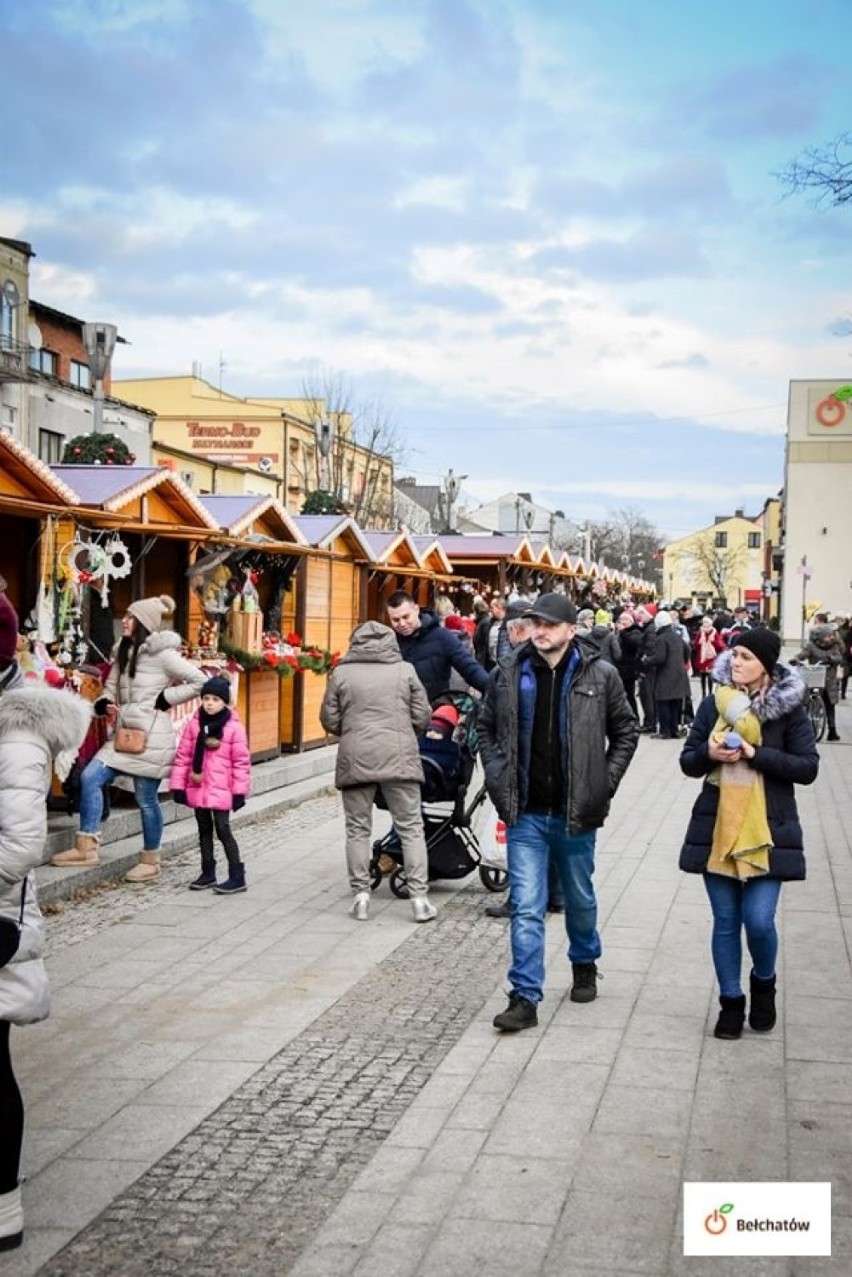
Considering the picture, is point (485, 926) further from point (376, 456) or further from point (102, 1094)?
point (376, 456)

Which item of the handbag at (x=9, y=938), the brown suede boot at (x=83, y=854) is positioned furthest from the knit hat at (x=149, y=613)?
the handbag at (x=9, y=938)

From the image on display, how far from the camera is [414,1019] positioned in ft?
22.5

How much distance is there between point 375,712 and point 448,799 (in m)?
1.06

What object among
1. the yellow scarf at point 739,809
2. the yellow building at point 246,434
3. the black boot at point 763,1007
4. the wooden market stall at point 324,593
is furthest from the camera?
the yellow building at point 246,434

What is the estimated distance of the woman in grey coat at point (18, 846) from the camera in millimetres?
4301

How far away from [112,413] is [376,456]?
15.9 metres

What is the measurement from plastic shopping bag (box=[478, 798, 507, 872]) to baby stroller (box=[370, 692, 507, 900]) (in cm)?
8

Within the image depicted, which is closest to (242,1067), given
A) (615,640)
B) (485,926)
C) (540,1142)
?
(540,1142)

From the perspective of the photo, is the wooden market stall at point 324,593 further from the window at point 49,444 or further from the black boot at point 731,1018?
the window at point 49,444

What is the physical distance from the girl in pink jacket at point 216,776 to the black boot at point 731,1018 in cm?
406

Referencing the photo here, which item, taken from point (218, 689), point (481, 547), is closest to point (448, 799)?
point (218, 689)

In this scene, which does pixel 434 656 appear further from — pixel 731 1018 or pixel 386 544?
A: pixel 386 544

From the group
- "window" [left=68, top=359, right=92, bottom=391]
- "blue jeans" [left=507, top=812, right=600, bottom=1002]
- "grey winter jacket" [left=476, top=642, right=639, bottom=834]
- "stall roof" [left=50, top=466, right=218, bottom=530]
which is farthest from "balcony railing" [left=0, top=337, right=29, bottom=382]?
"blue jeans" [left=507, top=812, right=600, bottom=1002]

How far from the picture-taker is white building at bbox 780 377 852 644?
2825 inches
